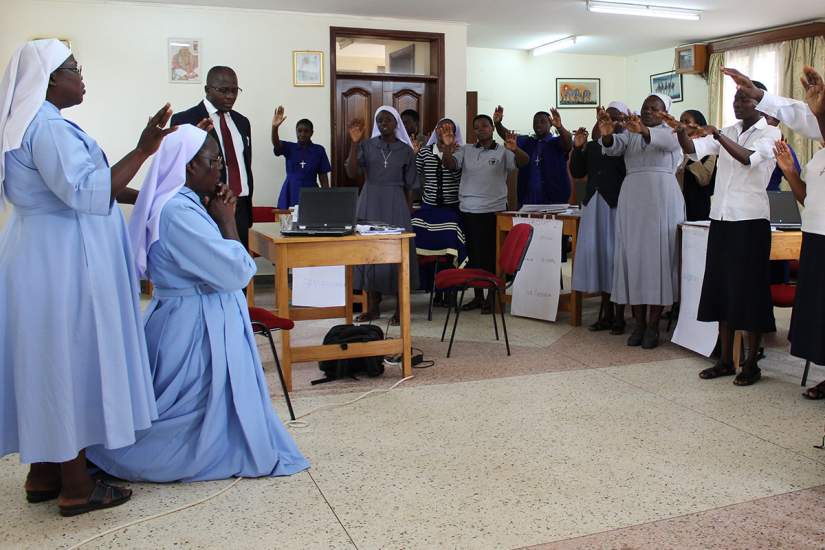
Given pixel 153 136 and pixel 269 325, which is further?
pixel 269 325

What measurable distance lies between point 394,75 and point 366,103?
1.47ft

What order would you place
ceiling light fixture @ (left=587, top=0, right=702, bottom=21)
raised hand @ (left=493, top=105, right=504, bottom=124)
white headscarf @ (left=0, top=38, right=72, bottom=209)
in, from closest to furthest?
white headscarf @ (left=0, top=38, right=72, bottom=209), raised hand @ (left=493, top=105, right=504, bottom=124), ceiling light fixture @ (left=587, top=0, right=702, bottom=21)

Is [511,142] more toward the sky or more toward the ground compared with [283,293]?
more toward the sky

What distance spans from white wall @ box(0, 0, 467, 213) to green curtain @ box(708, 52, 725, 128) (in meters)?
4.52

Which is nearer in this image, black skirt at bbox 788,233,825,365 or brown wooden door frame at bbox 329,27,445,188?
black skirt at bbox 788,233,825,365

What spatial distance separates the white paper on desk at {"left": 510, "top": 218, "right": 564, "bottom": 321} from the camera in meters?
5.82

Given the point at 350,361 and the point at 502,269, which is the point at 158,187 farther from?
the point at 502,269

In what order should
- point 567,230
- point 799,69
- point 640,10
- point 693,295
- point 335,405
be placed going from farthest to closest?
point 799,69 < point 640,10 < point 567,230 < point 693,295 < point 335,405

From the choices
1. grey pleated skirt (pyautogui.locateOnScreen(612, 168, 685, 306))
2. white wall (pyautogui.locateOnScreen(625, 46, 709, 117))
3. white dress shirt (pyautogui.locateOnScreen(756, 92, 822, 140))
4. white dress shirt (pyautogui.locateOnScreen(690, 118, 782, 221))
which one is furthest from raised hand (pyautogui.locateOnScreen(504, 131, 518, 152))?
white wall (pyautogui.locateOnScreen(625, 46, 709, 117))

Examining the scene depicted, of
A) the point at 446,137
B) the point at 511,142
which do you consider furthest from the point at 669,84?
the point at 446,137

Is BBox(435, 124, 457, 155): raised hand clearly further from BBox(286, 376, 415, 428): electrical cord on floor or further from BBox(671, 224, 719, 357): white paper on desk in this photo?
BBox(286, 376, 415, 428): electrical cord on floor

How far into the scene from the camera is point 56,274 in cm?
229

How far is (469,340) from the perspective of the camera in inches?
207

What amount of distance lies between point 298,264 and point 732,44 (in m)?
8.00
